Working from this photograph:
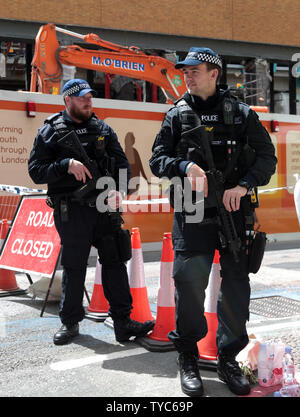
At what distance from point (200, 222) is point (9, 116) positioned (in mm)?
6502

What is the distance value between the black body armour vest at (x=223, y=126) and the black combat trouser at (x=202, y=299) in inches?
16.4

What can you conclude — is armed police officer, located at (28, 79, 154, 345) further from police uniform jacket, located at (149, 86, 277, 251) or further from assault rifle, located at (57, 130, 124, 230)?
police uniform jacket, located at (149, 86, 277, 251)

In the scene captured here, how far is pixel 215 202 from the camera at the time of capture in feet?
10.8

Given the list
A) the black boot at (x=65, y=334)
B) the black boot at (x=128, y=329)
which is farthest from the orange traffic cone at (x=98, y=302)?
the black boot at (x=128, y=329)

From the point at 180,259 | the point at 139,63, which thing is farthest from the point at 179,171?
the point at 139,63

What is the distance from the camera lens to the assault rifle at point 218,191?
324 cm

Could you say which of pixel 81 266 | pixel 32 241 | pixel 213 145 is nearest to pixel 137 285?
pixel 81 266

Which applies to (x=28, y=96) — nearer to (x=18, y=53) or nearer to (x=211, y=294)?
(x=211, y=294)

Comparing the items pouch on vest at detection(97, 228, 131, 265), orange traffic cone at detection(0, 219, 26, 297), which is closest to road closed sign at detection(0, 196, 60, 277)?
orange traffic cone at detection(0, 219, 26, 297)

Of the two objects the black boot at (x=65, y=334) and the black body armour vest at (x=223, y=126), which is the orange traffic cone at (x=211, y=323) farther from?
the black boot at (x=65, y=334)

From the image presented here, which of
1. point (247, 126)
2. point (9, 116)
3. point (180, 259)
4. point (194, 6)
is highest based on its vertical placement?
point (194, 6)

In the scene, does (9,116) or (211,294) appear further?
(9,116)

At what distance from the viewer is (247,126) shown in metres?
3.38
